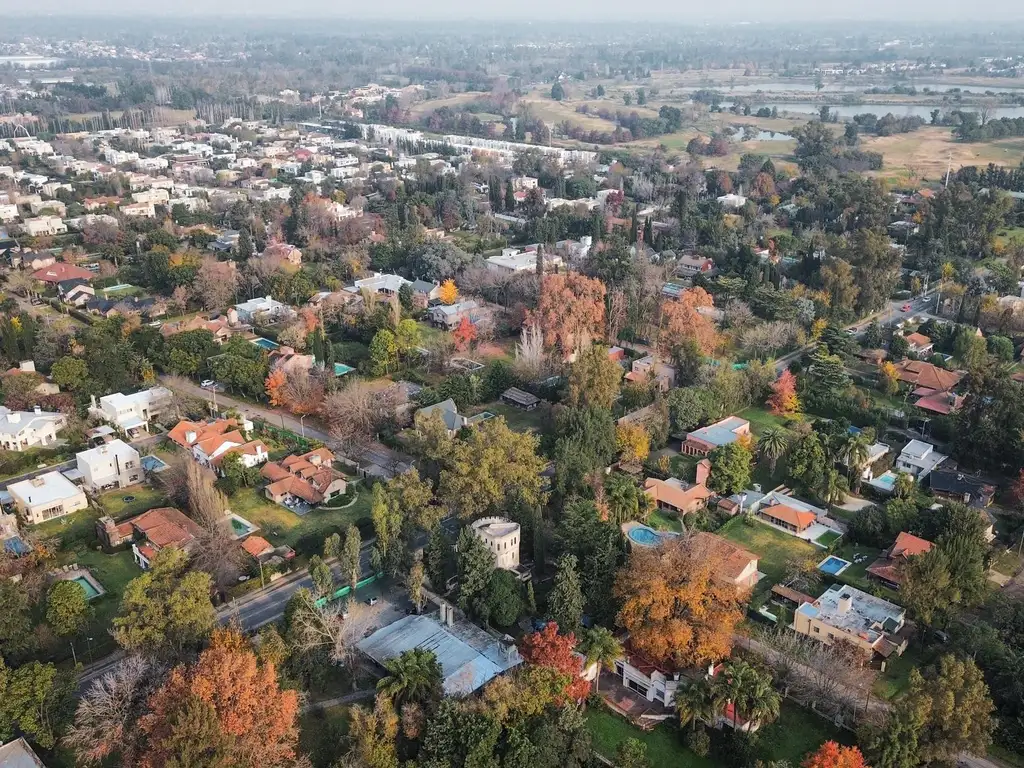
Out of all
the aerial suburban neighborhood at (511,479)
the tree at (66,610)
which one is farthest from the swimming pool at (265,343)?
the tree at (66,610)

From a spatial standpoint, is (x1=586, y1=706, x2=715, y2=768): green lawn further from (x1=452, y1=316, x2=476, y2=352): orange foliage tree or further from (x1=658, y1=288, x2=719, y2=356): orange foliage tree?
(x1=452, y1=316, x2=476, y2=352): orange foliage tree

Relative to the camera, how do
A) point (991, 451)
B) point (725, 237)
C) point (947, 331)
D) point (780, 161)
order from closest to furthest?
point (991, 451), point (947, 331), point (725, 237), point (780, 161)

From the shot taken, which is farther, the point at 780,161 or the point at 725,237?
the point at 780,161

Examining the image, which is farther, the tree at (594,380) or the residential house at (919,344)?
the residential house at (919,344)

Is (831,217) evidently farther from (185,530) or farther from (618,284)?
(185,530)

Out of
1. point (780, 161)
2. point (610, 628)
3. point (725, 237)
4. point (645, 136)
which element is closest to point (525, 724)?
point (610, 628)

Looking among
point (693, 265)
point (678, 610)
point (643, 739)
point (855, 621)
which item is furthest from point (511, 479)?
point (693, 265)

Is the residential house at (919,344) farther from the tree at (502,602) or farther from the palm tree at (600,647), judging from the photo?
the palm tree at (600,647)
